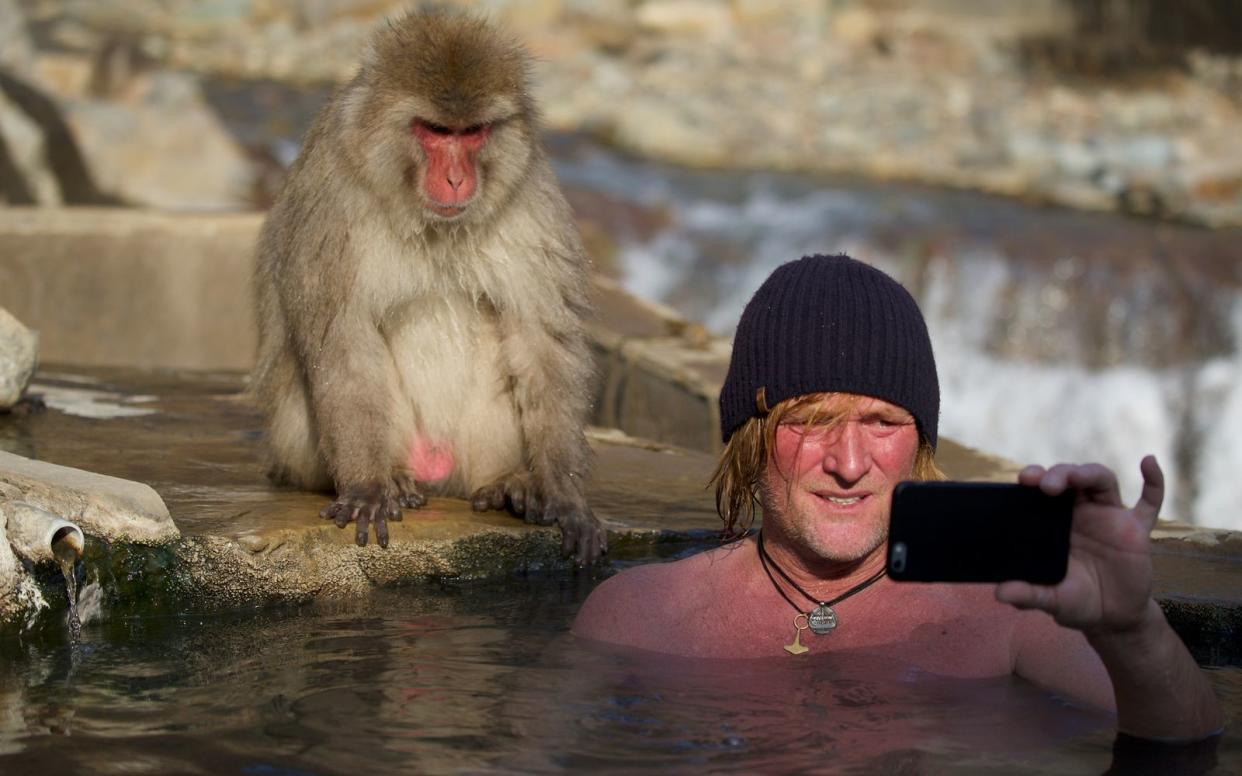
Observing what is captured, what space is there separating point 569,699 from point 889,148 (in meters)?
10.5

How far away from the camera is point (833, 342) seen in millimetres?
2416

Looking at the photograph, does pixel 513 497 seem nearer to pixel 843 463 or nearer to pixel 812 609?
pixel 812 609

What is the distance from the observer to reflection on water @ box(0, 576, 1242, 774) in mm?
2342

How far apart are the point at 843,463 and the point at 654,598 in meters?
0.59

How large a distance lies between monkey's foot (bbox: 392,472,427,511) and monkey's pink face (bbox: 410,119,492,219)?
0.58 metres

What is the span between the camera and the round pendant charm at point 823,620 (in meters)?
2.64

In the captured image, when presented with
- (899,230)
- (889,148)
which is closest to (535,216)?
(899,230)

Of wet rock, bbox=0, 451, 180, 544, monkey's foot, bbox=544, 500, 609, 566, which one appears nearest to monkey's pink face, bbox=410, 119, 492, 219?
monkey's foot, bbox=544, 500, 609, 566

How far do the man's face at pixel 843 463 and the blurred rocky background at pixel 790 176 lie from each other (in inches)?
111

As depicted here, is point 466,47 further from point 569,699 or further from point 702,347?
point 702,347

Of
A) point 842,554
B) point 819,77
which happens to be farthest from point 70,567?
point 819,77

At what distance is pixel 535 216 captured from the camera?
3920 millimetres

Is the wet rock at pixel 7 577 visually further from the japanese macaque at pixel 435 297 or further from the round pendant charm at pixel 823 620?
the round pendant charm at pixel 823 620

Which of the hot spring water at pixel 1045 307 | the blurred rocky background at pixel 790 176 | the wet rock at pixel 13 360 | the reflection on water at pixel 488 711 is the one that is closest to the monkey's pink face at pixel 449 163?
the reflection on water at pixel 488 711
